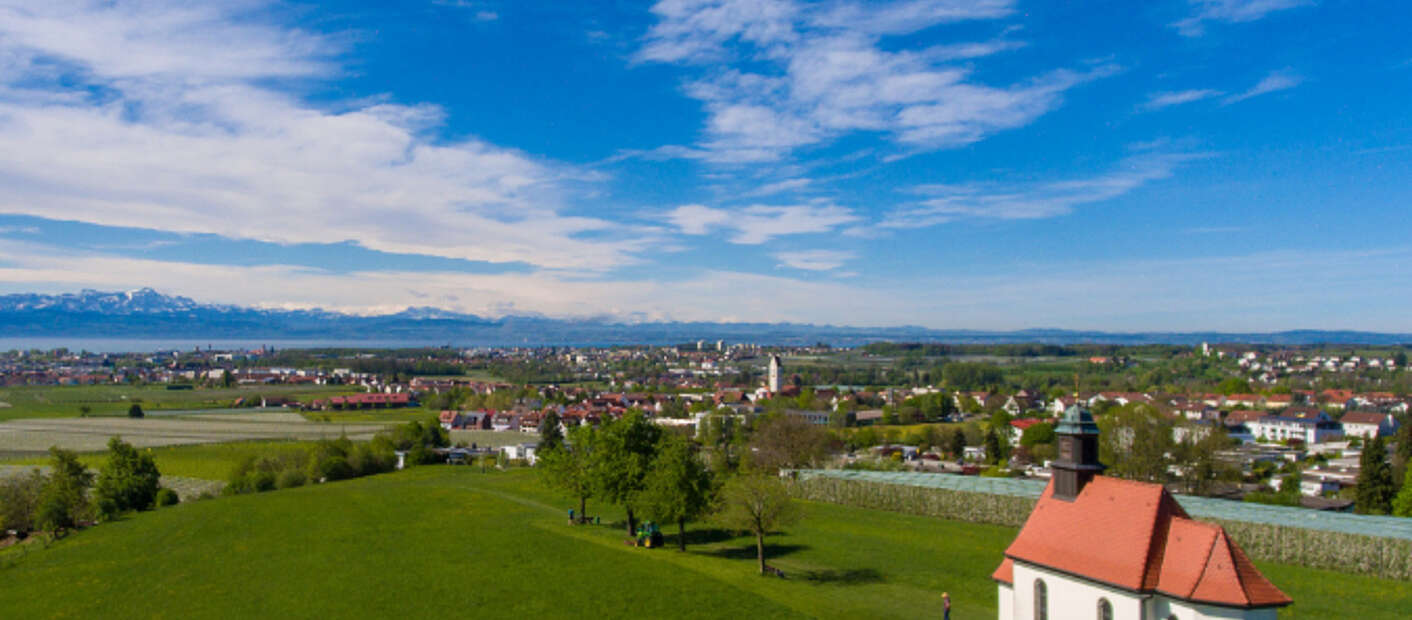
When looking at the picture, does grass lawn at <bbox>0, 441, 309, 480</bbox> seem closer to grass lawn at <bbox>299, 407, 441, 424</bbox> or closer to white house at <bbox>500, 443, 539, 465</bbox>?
white house at <bbox>500, 443, 539, 465</bbox>

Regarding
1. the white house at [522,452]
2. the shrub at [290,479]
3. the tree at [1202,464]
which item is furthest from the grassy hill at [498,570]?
the white house at [522,452]

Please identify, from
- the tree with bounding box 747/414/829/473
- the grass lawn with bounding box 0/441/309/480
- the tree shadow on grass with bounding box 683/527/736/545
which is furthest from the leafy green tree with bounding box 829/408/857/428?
the tree shadow on grass with bounding box 683/527/736/545

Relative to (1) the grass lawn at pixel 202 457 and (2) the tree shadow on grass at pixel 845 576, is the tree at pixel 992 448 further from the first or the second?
(1) the grass lawn at pixel 202 457

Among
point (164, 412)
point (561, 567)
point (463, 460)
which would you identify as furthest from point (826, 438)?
point (164, 412)

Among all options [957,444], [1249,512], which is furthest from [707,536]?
[957,444]

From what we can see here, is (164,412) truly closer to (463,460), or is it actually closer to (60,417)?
(60,417)

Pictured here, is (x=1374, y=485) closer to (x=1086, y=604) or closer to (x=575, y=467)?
(x=1086, y=604)

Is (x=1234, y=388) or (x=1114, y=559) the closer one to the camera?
(x=1114, y=559)
